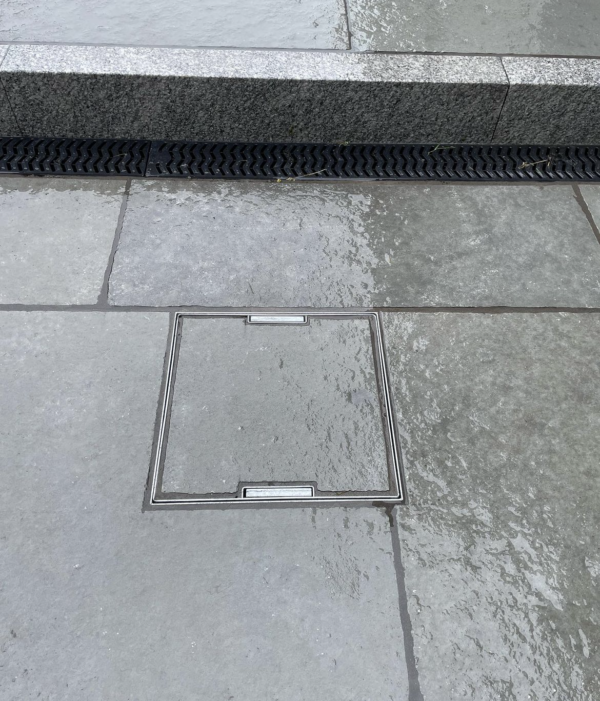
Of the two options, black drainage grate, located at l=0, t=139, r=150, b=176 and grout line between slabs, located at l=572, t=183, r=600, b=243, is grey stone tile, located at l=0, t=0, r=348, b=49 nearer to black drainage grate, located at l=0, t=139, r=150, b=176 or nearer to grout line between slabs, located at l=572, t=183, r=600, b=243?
black drainage grate, located at l=0, t=139, r=150, b=176

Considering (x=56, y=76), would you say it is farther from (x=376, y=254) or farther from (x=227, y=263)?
(x=376, y=254)

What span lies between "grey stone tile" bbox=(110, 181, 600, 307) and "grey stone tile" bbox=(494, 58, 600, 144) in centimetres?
39

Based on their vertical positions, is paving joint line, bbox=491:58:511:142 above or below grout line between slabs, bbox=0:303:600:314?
above

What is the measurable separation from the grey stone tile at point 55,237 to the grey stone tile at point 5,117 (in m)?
0.32

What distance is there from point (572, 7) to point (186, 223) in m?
2.98

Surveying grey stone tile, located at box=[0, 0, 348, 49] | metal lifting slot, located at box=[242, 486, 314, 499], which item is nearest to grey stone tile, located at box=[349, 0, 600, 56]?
grey stone tile, located at box=[0, 0, 348, 49]

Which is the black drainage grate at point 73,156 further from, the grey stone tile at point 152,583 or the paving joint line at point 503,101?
the paving joint line at point 503,101

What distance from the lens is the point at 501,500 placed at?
254 centimetres

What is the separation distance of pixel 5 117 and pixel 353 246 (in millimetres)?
2053

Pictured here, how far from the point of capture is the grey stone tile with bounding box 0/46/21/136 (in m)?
3.39

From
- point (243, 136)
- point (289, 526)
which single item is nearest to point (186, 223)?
point (243, 136)

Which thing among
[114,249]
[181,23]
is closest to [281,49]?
[181,23]

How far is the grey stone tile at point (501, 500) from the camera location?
2.21m

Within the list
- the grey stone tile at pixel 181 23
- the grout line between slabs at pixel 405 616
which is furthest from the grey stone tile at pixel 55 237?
the grout line between slabs at pixel 405 616
